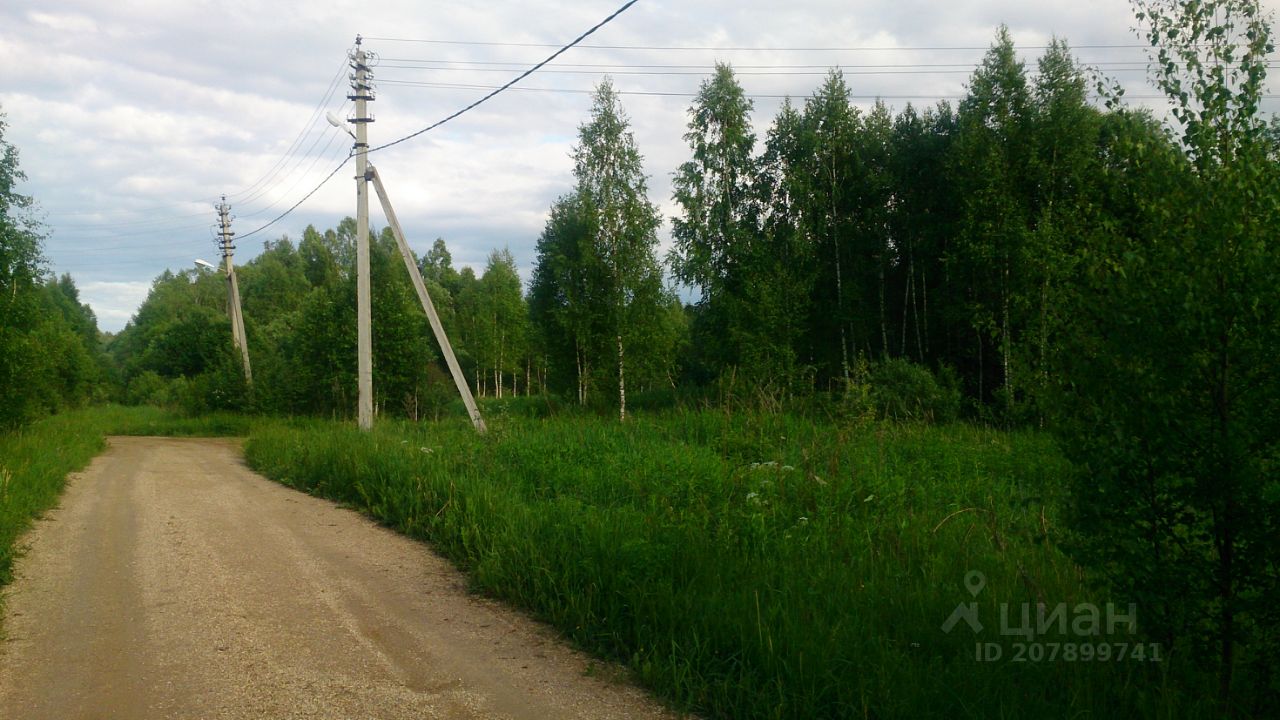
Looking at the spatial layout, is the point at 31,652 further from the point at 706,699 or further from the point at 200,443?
the point at 200,443

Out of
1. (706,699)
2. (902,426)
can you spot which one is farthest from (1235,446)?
(902,426)

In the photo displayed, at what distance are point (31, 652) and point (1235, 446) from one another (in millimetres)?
6714

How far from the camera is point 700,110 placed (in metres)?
28.4

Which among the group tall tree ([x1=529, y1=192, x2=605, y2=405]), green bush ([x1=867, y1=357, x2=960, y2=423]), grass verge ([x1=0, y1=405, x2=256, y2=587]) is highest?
tall tree ([x1=529, y1=192, x2=605, y2=405])

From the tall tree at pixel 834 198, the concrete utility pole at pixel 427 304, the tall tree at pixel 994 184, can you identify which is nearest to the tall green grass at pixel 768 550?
the concrete utility pole at pixel 427 304

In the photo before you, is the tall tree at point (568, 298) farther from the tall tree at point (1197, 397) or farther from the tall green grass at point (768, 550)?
the tall tree at point (1197, 397)

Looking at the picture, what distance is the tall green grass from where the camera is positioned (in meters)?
3.94

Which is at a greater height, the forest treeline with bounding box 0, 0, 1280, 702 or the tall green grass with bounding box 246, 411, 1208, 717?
the forest treeline with bounding box 0, 0, 1280, 702

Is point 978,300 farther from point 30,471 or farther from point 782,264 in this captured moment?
point 30,471
